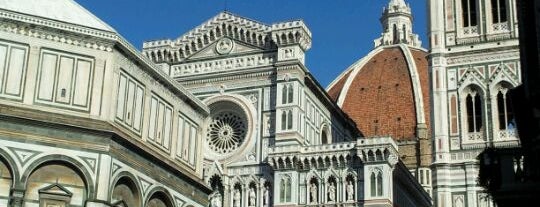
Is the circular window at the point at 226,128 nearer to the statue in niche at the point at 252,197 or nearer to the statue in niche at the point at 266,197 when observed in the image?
the statue in niche at the point at 252,197

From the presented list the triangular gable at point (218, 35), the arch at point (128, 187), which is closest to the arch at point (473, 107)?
the triangular gable at point (218, 35)

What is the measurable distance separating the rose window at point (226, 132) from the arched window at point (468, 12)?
40.5ft

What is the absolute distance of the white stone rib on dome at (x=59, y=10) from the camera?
65.2 feet

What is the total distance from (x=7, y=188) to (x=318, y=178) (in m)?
23.8

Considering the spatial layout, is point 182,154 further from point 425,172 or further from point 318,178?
point 425,172

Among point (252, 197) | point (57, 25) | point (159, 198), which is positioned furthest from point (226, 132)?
point (57, 25)

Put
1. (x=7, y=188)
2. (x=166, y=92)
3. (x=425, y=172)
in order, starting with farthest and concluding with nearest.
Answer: (x=425, y=172) < (x=166, y=92) < (x=7, y=188)

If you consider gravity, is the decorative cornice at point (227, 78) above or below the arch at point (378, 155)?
above

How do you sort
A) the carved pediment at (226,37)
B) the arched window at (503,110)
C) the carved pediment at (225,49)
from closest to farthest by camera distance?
the arched window at (503,110)
the carved pediment at (226,37)
the carved pediment at (225,49)

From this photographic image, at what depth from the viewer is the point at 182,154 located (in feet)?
75.8

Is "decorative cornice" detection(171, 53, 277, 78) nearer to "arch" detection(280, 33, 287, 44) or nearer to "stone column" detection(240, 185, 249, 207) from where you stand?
"arch" detection(280, 33, 287, 44)

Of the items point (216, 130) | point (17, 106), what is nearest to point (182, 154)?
point (17, 106)

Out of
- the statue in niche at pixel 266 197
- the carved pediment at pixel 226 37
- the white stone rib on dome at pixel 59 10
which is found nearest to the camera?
the white stone rib on dome at pixel 59 10

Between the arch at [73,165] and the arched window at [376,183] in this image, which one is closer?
the arch at [73,165]
